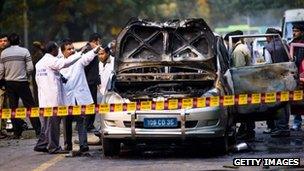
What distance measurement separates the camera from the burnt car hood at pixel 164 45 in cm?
1282

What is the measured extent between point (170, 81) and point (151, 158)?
1.28m

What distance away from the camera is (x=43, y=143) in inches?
524

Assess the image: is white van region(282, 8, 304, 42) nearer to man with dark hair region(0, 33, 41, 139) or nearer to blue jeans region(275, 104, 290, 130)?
blue jeans region(275, 104, 290, 130)

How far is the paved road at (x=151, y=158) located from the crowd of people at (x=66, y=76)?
390mm

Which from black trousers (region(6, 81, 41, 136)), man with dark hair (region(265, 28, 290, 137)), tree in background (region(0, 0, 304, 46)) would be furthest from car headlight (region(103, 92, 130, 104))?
tree in background (region(0, 0, 304, 46))

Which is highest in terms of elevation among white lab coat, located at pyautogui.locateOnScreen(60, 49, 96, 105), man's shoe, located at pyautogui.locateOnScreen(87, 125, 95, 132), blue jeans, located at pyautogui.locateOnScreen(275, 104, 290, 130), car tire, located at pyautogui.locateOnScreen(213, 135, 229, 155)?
white lab coat, located at pyautogui.locateOnScreen(60, 49, 96, 105)

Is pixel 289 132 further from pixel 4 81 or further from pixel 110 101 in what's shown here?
pixel 4 81

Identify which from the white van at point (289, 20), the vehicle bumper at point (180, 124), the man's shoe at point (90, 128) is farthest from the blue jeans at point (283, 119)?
the white van at point (289, 20)

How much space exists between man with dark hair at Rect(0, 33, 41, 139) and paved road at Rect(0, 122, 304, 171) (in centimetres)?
158

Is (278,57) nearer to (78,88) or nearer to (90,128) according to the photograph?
(78,88)

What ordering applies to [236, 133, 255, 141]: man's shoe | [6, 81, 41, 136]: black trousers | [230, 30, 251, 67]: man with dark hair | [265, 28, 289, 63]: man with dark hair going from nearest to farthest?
[236, 133, 255, 141]: man's shoe
[230, 30, 251, 67]: man with dark hair
[265, 28, 289, 63]: man with dark hair
[6, 81, 41, 136]: black trousers

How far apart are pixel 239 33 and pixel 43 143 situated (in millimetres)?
4714

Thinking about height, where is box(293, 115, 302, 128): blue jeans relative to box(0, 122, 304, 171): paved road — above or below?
above

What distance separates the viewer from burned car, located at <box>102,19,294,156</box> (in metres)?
11.8
